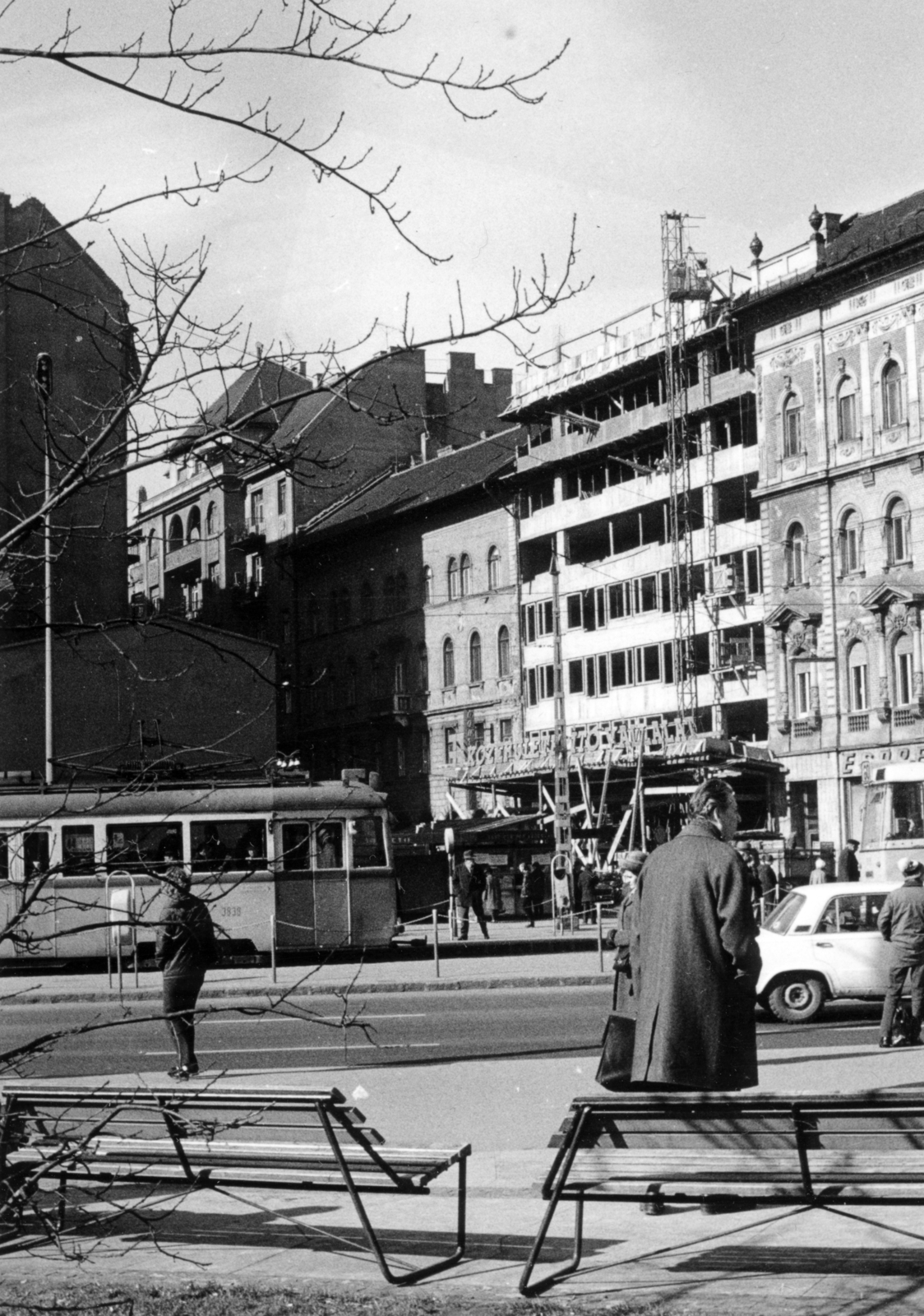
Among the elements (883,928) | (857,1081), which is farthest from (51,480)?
(883,928)

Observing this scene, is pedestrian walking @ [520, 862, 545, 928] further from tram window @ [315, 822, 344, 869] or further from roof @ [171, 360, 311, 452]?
roof @ [171, 360, 311, 452]

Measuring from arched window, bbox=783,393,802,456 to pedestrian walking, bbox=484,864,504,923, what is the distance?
16229mm

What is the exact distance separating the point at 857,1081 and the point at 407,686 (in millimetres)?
64439

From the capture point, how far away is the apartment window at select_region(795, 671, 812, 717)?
185 ft

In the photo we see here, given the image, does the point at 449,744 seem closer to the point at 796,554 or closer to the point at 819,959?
the point at 796,554

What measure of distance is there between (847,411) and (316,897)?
2859 centimetres

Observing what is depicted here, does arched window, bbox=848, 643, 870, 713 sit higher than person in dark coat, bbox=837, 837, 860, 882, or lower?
higher

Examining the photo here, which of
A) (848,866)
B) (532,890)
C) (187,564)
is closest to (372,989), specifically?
(848,866)

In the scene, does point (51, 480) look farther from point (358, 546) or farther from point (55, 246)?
point (358, 546)

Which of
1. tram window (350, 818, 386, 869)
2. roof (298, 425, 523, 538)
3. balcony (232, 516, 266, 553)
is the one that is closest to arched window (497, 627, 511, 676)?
roof (298, 425, 523, 538)

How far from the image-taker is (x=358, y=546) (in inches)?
3201

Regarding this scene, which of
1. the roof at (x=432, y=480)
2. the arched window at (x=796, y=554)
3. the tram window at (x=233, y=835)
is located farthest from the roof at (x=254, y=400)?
the roof at (x=432, y=480)

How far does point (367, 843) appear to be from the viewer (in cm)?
3356

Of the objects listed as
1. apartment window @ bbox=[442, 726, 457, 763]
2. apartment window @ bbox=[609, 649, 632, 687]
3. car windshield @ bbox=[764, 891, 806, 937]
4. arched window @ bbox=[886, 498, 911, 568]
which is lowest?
car windshield @ bbox=[764, 891, 806, 937]
